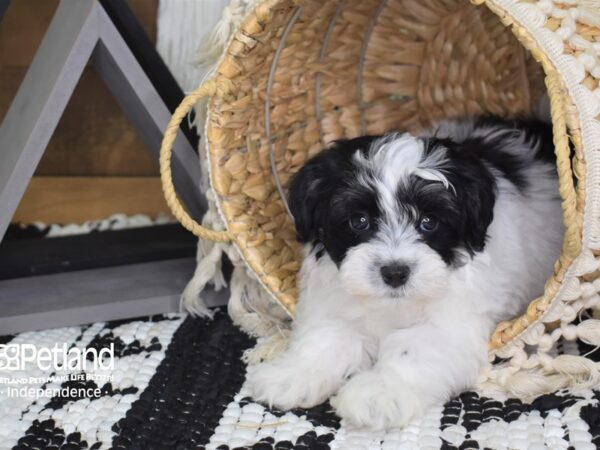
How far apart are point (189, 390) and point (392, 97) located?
1482 mm

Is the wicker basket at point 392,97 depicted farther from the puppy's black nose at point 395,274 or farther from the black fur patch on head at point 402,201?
the puppy's black nose at point 395,274

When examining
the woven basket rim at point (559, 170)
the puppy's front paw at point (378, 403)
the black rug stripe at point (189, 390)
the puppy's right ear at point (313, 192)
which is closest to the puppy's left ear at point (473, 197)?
the woven basket rim at point (559, 170)

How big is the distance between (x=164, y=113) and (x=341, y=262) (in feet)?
2.90

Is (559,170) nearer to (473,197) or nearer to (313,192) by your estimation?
(473,197)

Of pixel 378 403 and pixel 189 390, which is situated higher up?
pixel 378 403

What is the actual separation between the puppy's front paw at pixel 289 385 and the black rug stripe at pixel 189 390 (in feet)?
0.32

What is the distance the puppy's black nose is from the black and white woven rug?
0.34 metres

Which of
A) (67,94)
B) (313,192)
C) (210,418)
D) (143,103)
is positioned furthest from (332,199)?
(67,94)

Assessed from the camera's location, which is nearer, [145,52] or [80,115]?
[145,52]

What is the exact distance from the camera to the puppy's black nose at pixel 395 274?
6.64 feet

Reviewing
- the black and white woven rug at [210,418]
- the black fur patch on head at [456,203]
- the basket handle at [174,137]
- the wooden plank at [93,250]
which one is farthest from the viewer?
the wooden plank at [93,250]

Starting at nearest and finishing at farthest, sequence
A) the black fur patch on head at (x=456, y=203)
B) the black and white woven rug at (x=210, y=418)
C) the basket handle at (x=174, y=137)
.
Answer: the black and white woven rug at (x=210, y=418) → the black fur patch on head at (x=456, y=203) → the basket handle at (x=174, y=137)

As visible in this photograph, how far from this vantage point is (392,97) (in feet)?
10.6

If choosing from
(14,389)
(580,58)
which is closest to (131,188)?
(14,389)
